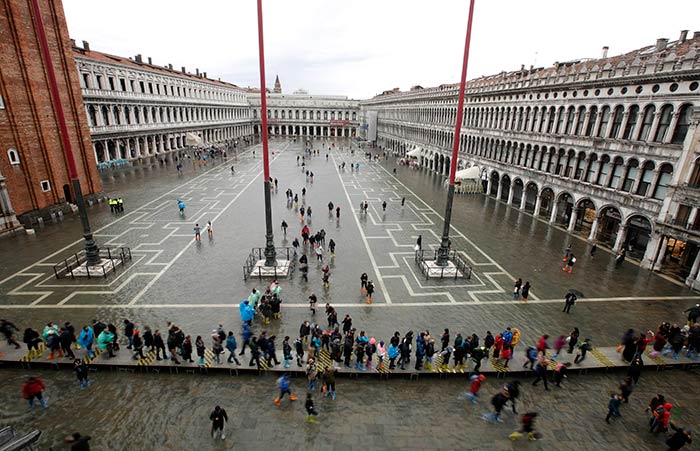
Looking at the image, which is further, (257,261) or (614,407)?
(257,261)

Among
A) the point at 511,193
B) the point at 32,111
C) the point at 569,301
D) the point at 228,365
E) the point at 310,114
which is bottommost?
the point at 228,365

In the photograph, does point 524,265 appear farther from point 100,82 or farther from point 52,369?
point 100,82

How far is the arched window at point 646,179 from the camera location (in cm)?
2344

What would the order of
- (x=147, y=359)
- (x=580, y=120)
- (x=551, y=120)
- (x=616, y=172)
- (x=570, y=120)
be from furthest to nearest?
(x=551, y=120), (x=570, y=120), (x=580, y=120), (x=616, y=172), (x=147, y=359)

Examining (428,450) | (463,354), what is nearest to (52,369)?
(428,450)

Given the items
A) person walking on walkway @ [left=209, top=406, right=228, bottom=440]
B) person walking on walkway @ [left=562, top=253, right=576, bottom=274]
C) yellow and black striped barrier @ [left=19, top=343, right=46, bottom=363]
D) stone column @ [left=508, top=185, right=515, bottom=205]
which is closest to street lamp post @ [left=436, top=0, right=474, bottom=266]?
person walking on walkway @ [left=562, top=253, right=576, bottom=274]

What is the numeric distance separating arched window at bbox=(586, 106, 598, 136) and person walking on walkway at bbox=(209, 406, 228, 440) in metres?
32.7

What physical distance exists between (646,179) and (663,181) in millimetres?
1144

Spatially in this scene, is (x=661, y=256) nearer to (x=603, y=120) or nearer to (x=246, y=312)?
(x=603, y=120)

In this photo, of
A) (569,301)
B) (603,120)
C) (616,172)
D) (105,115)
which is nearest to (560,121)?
(603,120)

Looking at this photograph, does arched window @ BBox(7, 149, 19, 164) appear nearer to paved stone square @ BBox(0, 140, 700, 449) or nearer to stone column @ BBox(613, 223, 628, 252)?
paved stone square @ BBox(0, 140, 700, 449)

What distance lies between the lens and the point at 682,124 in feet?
71.1

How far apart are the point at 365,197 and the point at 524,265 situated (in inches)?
835

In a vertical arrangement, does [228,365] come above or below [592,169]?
below
